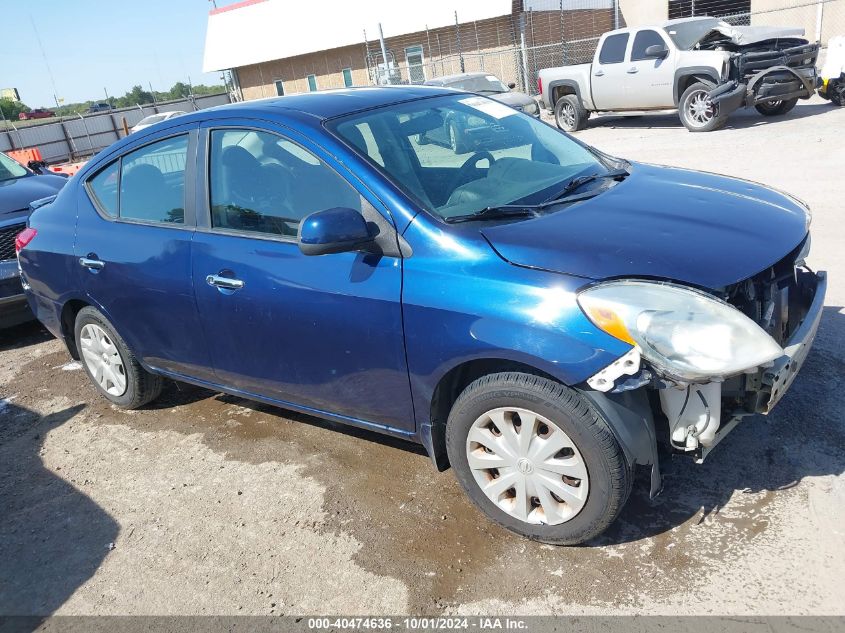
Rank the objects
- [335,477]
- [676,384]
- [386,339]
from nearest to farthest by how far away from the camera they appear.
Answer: [676,384] < [386,339] < [335,477]

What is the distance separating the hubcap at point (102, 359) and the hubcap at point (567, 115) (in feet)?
43.3

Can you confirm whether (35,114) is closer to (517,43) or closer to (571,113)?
(517,43)

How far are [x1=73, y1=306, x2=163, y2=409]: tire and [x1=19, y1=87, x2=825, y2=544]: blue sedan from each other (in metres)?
0.23

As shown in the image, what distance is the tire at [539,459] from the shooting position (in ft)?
8.38

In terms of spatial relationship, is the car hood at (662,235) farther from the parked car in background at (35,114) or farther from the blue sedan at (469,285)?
the parked car in background at (35,114)

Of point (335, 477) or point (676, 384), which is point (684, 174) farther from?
point (335, 477)

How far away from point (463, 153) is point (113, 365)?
2.71 meters

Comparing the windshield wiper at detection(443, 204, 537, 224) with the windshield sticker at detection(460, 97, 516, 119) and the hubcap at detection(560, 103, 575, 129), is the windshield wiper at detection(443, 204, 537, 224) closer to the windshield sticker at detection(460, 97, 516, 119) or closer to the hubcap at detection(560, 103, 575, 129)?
the windshield sticker at detection(460, 97, 516, 119)

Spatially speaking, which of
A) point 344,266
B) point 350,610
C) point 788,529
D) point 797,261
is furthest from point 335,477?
point 797,261

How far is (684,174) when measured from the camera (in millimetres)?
3695

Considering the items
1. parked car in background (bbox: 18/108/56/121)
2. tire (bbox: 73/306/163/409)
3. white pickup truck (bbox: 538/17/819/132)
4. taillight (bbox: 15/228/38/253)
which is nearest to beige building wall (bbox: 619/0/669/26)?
white pickup truck (bbox: 538/17/819/132)

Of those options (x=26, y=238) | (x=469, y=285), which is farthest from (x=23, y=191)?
(x=469, y=285)

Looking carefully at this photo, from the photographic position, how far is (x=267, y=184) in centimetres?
341

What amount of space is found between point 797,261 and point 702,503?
3.78ft
